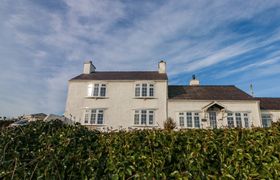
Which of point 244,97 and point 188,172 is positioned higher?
point 244,97

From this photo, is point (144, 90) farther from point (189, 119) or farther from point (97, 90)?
point (189, 119)

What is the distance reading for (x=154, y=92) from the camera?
83.8 feet

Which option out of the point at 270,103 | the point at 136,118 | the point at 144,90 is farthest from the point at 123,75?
the point at 270,103

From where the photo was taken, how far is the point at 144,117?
80.3ft

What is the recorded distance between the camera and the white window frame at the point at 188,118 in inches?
935

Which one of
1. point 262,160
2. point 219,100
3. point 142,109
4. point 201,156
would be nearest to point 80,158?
point 201,156

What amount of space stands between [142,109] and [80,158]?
20.9 m

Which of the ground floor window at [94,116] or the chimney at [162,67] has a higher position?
the chimney at [162,67]

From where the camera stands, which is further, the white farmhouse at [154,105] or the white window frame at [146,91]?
the white window frame at [146,91]

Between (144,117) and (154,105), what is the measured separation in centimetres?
185

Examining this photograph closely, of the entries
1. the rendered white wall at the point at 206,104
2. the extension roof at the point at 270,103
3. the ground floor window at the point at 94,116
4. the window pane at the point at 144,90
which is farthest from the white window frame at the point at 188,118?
the ground floor window at the point at 94,116

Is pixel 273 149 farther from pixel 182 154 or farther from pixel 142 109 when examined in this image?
pixel 142 109

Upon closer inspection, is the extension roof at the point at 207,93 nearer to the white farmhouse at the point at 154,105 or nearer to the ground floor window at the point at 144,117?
the white farmhouse at the point at 154,105

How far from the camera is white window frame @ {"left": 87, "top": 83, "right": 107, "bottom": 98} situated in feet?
85.1
